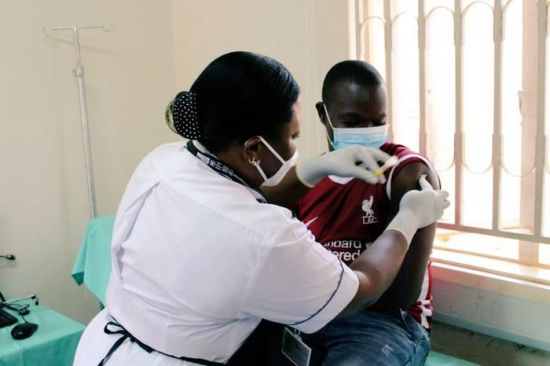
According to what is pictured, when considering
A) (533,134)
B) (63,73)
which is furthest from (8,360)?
(533,134)

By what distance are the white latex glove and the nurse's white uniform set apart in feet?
0.85

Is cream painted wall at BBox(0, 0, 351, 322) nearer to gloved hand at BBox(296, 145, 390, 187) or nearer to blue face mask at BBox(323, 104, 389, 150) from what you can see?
blue face mask at BBox(323, 104, 389, 150)

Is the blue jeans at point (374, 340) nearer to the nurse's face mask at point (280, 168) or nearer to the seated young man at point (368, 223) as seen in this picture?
the seated young man at point (368, 223)

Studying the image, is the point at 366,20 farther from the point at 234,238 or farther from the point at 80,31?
the point at 80,31

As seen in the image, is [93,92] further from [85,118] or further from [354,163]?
[354,163]

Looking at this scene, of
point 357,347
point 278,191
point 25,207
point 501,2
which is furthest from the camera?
point 25,207

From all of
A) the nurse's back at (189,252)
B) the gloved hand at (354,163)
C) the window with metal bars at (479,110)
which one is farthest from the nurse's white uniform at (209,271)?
the window with metal bars at (479,110)

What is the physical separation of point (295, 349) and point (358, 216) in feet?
1.38

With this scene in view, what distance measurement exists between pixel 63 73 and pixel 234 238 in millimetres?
2058

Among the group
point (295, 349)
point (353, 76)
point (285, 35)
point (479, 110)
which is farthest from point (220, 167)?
point (285, 35)

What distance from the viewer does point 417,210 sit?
4.04 ft

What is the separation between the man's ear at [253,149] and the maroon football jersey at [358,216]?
44 centimetres

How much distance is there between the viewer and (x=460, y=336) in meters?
1.75

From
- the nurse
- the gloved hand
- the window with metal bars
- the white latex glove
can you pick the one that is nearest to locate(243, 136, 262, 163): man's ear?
the nurse
